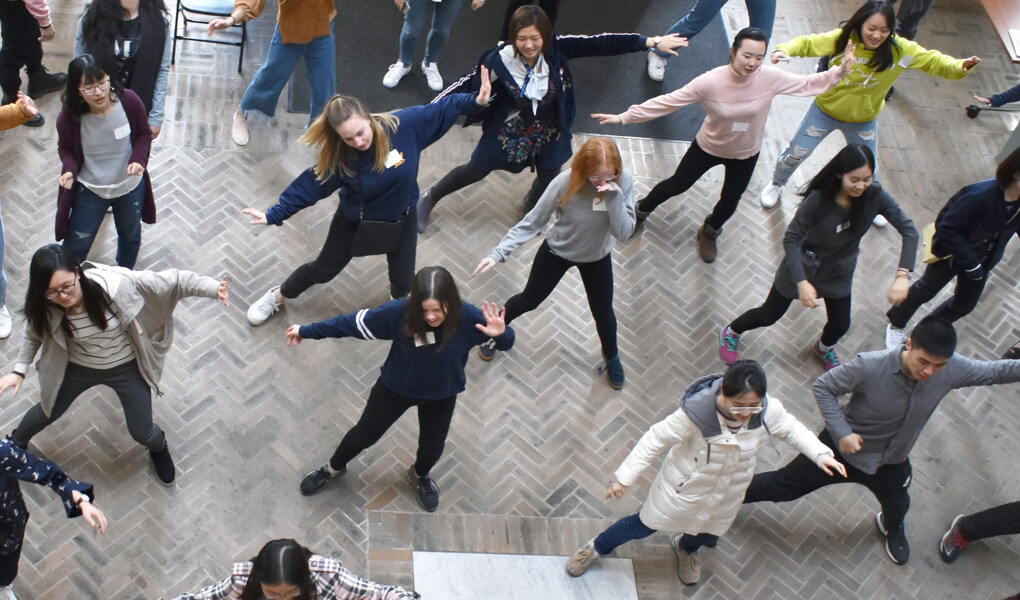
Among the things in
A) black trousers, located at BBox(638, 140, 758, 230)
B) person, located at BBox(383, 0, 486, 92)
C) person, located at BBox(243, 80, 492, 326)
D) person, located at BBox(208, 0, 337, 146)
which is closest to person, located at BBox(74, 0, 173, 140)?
person, located at BBox(208, 0, 337, 146)

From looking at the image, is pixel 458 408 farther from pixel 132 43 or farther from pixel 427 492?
pixel 132 43

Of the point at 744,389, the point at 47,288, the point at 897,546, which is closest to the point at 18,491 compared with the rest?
the point at 47,288

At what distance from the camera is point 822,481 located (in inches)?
205

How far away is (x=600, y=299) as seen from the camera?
Result: 224 inches

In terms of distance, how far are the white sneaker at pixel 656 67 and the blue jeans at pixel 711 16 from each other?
1.7 inches

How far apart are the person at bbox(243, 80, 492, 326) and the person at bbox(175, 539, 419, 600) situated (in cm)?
204

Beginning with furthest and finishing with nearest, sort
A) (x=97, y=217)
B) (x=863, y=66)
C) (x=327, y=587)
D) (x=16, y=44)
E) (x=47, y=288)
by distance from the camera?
1. (x=16, y=44)
2. (x=863, y=66)
3. (x=97, y=217)
4. (x=47, y=288)
5. (x=327, y=587)

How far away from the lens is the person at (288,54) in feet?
20.6

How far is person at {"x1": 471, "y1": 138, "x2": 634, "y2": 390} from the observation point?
5.02 m

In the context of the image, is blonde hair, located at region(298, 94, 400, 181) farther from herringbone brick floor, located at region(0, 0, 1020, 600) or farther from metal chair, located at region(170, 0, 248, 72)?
metal chair, located at region(170, 0, 248, 72)

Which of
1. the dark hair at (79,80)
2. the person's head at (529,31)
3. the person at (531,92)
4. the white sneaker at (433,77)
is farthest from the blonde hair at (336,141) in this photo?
the white sneaker at (433,77)

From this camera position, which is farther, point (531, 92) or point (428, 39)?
point (428, 39)

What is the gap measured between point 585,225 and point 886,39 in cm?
225

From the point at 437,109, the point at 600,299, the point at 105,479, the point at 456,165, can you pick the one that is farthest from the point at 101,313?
the point at 456,165
